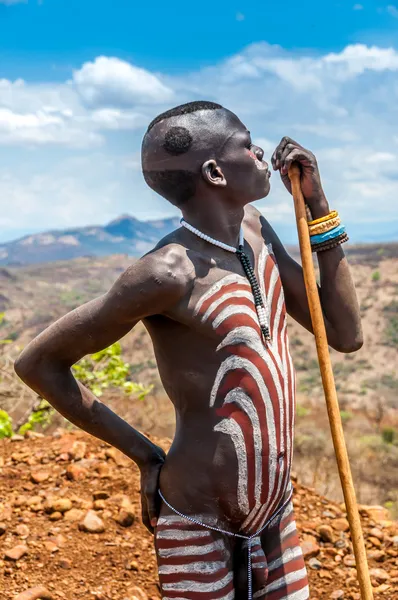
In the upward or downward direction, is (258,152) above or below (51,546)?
above

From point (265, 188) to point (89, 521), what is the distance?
9.41 feet

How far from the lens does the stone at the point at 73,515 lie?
4.80m

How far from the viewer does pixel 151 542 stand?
4.81 metres

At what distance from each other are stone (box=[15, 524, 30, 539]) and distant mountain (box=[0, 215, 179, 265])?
311 ft

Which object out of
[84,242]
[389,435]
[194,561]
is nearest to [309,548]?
[194,561]

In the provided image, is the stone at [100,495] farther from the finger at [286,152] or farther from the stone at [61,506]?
the finger at [286,152]

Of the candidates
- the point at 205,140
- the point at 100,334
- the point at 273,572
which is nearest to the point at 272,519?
the point at 273,572

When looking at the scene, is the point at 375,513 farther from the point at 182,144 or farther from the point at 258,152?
the point at 182,144

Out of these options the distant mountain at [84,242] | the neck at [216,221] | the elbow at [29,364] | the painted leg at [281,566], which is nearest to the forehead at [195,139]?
the neck at [216,221]

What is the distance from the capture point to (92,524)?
472cm

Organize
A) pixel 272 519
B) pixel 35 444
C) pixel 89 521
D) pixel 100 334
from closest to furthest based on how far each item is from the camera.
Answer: pixel 100 334
pixel 272 519
pixel 89 521
pixel 35 444

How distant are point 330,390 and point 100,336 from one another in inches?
30.3

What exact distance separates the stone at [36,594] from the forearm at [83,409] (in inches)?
67.8

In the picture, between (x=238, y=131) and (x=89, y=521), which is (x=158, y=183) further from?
(x=89, y=521)
